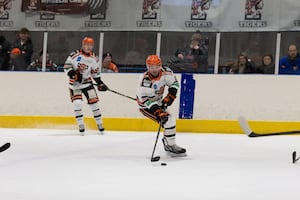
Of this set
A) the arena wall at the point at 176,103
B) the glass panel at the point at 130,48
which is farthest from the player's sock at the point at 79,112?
the glass panel at the point at 130,48

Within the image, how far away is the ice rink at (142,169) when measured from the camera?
110 inches

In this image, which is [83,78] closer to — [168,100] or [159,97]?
[159,97]

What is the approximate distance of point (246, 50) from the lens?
21.7 feet

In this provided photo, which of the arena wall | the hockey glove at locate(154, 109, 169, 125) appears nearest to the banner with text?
the arena wall

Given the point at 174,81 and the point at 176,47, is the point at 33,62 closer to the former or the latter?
the point at 176,47

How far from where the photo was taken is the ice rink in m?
2.79

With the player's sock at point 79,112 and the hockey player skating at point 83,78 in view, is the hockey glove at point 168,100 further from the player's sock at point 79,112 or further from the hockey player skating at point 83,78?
the player's sock at point 79,112

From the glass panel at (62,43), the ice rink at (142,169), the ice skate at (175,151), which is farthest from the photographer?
the glass panel at (62,43)

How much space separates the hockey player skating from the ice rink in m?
0.46

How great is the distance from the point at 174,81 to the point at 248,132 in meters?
0.79

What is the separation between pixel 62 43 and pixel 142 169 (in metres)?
4.12

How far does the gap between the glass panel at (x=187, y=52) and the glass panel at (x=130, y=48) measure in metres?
0.20

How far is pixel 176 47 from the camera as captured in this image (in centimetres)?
689

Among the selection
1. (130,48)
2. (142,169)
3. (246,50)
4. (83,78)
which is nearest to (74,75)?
(83,78)
